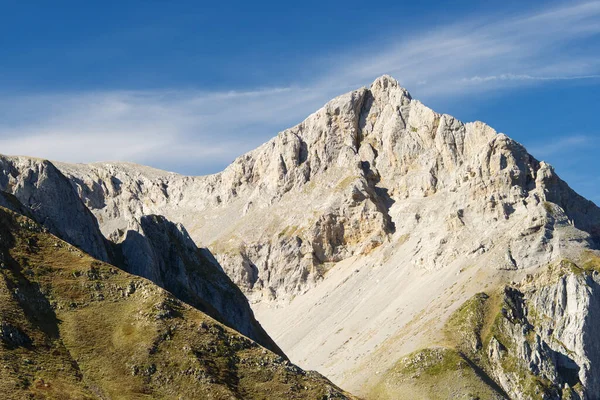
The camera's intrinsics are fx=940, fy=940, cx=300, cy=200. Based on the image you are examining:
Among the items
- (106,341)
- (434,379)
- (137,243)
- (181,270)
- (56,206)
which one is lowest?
(434,379)

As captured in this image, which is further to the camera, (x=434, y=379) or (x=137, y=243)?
(x=434, y=379)

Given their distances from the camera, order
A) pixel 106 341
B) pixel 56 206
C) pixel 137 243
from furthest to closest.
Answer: pixel 137 243 → pixel 56 206 → pixel 106 341

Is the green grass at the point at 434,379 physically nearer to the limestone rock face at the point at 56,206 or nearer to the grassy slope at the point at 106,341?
the grassy slope at the point at 106,341

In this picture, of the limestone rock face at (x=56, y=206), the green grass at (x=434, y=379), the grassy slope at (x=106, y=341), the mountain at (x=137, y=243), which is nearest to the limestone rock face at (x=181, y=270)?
the mountain at (x=137, y=243)

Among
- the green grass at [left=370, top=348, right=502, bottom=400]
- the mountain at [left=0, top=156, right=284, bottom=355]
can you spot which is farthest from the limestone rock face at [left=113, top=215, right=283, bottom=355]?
the green grass at [left=370, top=348, right=502, bottom=400]

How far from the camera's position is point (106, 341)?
4525 inches

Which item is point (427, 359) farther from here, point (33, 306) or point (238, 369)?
point (33, 306)

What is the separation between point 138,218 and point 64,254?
50730mm

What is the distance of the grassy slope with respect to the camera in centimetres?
10600

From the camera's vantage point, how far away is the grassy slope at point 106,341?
348ft

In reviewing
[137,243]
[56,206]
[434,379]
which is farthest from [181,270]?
[434,379]

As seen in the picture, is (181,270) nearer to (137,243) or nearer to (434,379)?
(137,243)

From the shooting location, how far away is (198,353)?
117 m

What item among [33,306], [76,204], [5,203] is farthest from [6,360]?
[76,204]
